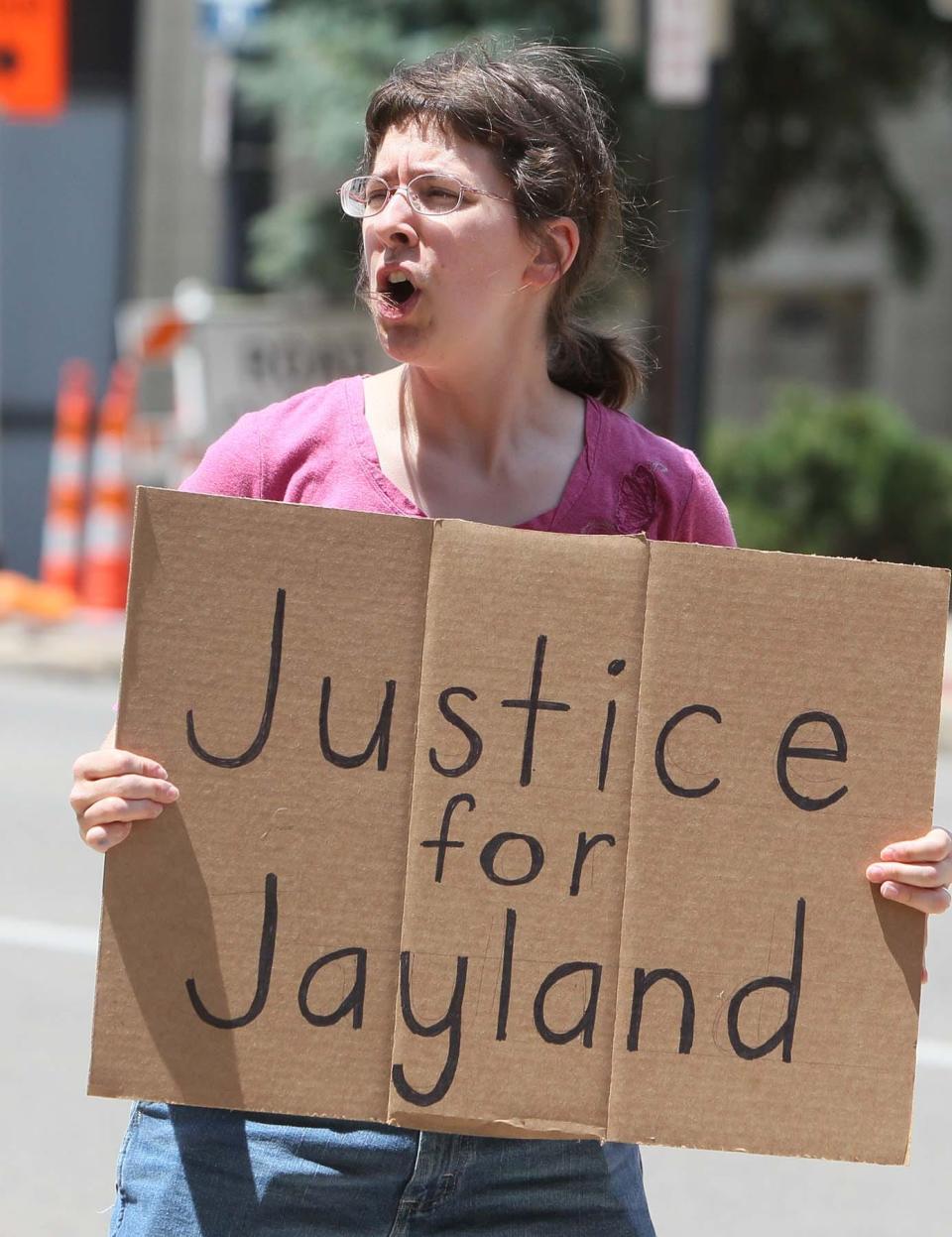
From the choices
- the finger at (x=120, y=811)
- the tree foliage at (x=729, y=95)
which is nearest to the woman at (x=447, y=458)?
the finger at (x=120, y=811)

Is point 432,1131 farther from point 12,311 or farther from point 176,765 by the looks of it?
point 12,311

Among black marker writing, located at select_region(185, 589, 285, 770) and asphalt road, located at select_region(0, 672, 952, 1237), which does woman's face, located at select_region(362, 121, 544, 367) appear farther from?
asphalt road, located at select_region(0, 672, 952, 1237)

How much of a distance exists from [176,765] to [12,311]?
13.8 meters

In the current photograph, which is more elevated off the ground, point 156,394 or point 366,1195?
point 156,394

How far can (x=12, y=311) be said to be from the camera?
15.1 m

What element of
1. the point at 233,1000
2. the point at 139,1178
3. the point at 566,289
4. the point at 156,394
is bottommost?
the point at 139,1178

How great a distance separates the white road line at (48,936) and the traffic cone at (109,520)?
571cm

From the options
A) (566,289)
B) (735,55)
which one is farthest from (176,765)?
(735,55)

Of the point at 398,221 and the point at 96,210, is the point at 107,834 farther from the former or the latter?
the point at 96,210

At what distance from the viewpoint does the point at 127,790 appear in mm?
1835

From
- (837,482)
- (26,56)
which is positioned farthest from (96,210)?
(837,482)

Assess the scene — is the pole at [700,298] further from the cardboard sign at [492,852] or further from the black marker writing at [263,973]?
the black marker writing at [263,973]

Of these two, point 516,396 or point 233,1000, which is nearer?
point 233,1000

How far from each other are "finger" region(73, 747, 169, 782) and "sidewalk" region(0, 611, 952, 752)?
844 centimetres
